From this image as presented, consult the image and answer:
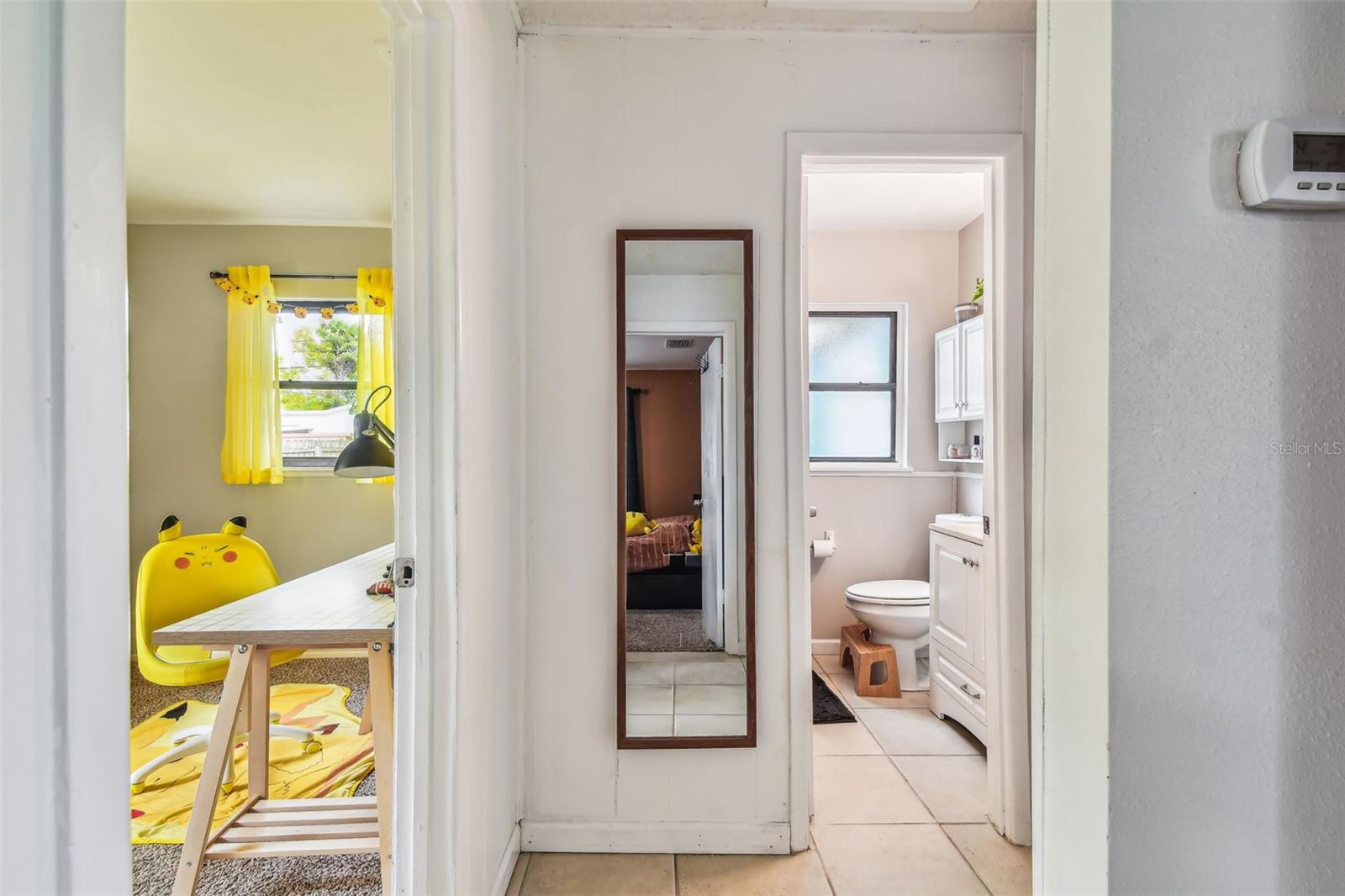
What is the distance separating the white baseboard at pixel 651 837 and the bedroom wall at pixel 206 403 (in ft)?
7.14

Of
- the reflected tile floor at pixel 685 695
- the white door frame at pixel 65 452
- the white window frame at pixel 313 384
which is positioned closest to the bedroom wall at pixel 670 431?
the reflected tile floor at pixel 685 695

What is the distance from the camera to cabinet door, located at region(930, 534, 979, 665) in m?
2.52

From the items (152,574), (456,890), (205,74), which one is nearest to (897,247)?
(205,74)

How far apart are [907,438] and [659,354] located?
2.24 meters

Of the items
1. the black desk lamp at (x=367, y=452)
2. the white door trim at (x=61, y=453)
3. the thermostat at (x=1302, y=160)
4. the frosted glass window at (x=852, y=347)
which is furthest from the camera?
the frosted glass window at (x=852, y=347)

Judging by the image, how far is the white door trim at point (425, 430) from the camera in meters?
1.29

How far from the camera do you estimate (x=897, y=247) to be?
363cm

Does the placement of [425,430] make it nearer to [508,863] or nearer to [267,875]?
[508,863]

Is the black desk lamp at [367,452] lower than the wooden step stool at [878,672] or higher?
higher

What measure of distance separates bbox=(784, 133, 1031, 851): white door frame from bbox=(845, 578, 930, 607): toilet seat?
1026 millimetres

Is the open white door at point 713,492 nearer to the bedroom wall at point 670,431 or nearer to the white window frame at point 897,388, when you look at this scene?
the bedroom wall at point 670,431

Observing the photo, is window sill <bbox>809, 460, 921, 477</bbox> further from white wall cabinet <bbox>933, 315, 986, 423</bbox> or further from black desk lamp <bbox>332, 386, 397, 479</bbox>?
black desk lamp <bbox>332, 386, 397, 479</bbox>

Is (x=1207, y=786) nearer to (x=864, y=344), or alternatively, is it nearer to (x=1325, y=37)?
(x=1325, y=37)

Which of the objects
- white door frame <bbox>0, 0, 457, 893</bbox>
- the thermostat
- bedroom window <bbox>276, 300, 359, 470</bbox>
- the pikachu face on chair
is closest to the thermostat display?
the thermostat
